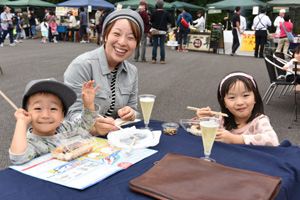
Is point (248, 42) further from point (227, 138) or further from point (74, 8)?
point (227, 138)

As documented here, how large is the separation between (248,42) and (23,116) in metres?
14.3

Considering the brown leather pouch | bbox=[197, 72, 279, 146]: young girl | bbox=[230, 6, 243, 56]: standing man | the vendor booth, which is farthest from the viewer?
the vendor booth

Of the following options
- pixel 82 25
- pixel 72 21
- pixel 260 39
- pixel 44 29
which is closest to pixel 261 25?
pixel 260 39

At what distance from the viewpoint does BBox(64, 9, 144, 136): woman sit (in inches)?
81.5

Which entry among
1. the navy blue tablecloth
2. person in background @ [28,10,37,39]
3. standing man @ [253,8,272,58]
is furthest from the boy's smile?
Result: person in background @ [28,10,37,39]

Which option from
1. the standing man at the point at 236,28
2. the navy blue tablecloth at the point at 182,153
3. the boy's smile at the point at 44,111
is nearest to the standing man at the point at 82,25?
the standing man at the point at 236,28

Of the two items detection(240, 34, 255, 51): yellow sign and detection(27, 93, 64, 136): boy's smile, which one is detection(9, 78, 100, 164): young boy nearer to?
detection(27, 93, 64, 136): boy's smile

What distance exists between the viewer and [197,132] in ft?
5.87

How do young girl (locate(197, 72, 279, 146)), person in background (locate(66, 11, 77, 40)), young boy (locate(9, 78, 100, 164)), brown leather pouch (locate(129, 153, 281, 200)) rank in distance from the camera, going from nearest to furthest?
brown leather pouch (locate(129, 153, 281, 200)) < young boy (locate(9, 78, 100, 164)) < young girl (locate(197, 72, 279, 146)) < person in background (locate(66, 11, 77, 40))

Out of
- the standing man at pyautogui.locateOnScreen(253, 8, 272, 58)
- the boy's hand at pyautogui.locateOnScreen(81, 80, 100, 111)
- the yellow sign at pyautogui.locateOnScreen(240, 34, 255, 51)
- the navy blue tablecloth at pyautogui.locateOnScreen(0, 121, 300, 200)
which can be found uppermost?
the standing man at pyautogui.locateOnScreen(253, 8, 272, 58)

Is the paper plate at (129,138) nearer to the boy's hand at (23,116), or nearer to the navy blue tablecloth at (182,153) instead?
the navy blue tablecloth at (182,153)

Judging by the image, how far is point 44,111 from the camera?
4.72 ft

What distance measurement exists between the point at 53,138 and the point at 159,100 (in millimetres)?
4474

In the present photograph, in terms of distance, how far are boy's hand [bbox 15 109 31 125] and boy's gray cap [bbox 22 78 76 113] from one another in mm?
103
